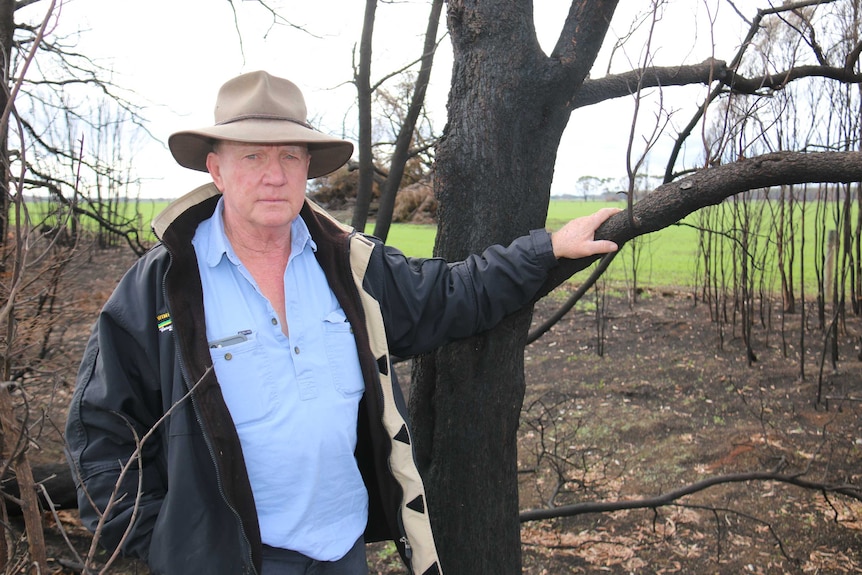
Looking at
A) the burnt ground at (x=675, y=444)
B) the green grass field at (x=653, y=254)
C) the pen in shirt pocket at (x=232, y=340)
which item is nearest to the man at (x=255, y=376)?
the pen in shirt pocket at (x=232, y=340)

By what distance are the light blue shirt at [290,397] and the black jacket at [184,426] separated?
2.0 inches

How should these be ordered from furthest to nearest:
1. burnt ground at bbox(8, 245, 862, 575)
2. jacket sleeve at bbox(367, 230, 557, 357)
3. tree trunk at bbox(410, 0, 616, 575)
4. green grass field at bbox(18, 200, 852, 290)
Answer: green grass field at bbox(18, 200, 852, 290) < burnt ground at bbox(8, 245, 862, 575) < tree trunk at bbox(410, 0, 616, 575) < jacket sleeve at bbox(367, 230, 557, 357)

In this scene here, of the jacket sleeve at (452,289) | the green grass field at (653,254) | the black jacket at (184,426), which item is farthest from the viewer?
the green grass field at (653,254)

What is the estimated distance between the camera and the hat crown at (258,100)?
199 centimetres

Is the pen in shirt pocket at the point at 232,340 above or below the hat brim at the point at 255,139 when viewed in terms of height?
below

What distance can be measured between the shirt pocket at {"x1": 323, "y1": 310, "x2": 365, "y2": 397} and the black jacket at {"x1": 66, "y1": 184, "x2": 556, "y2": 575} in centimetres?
2

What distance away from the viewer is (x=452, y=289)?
220 cm

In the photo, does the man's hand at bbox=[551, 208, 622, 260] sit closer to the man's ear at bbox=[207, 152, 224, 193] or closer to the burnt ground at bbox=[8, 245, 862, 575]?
the man's ear at bbox=[207, 152, 224, 193]

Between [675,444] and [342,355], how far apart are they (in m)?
4.19

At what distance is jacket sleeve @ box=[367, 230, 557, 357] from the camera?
7.10ft

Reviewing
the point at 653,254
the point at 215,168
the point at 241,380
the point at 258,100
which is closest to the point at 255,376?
the point at 241,380

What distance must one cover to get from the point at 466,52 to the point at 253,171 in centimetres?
91

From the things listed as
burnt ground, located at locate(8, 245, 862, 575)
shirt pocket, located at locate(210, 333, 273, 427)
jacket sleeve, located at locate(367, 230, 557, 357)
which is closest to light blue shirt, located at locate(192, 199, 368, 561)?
shirt pocket, located at locate(210, 333, 273, 427)

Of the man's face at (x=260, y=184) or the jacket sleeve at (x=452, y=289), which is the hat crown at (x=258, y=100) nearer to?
the man's face at (x=260, y=184)
